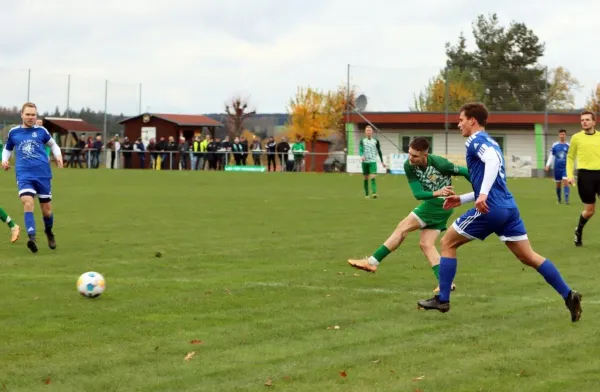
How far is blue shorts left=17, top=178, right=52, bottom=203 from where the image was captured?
12.9 metres

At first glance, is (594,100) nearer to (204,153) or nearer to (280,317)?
(204,153)

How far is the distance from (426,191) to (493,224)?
155 cm

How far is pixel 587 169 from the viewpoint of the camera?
14.4 metres

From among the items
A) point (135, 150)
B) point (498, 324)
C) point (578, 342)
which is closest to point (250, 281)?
point (498, 324)

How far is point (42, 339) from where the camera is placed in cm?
711

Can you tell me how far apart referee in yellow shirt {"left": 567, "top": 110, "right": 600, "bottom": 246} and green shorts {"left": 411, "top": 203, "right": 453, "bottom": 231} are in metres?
5.06

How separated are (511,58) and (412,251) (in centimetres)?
6312

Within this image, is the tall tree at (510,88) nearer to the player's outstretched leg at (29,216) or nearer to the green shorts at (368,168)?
the green shorts at (368,168)

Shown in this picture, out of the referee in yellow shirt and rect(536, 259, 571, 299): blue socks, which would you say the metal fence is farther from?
rect(536, 259, 571, 299): blue socks

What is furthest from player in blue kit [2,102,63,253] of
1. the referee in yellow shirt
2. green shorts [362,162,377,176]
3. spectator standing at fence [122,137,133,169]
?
spectator standing at fence [122,137,133,169]

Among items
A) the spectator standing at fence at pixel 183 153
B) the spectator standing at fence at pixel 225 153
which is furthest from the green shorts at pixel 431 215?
the spectator standing at fence at pixel 183 153

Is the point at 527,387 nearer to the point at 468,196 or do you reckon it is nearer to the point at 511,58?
the point at 468,196

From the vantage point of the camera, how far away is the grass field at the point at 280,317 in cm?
605

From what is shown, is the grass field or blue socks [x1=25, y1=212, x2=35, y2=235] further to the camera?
blue socks [x1=25, y1=212, x2=35, y2=235]
